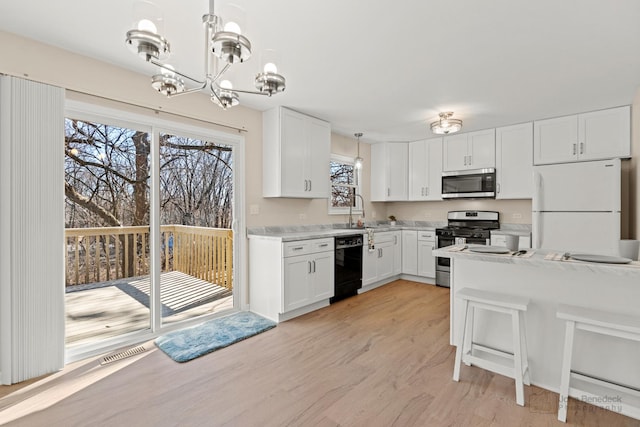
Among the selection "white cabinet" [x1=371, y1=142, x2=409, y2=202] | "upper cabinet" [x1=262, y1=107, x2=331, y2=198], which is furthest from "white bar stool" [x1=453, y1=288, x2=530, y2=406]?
"white cabinet" [x1=371, y1=142, x2=409, y2=202]

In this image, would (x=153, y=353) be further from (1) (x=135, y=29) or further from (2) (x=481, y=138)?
(2) (x=481, y=138)

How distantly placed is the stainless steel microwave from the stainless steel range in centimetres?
42

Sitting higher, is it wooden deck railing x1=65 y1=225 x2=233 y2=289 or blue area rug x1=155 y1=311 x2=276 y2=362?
wooden deck railing x1=65 y1=225 x2=233 y2=289

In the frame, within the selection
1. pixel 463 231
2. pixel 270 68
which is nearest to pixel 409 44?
pixel 270 68

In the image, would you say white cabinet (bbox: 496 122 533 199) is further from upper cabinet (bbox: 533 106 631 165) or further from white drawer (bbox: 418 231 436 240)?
white drawer (bbox: 418 231 436 240)

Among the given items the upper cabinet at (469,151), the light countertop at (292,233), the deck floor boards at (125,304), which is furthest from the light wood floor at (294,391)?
the upper cabinet at (469,151)

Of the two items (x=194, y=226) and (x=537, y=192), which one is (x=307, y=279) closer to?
(x=194, y=226)

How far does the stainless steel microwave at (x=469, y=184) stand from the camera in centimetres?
Answer: 450

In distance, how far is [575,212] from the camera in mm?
3473

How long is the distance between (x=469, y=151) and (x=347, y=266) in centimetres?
A: 265

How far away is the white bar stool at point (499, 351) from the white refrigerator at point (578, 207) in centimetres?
204

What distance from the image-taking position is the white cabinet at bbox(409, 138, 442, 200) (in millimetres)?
5055

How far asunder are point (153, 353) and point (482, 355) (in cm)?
269

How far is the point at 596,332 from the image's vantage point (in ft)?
5.89
